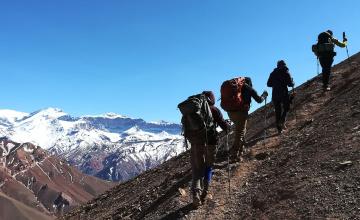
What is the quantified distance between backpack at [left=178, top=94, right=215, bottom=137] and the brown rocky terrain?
2421 mm

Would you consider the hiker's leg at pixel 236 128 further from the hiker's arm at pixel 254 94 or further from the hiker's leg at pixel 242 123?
the hiker's arm at pixel 254 94

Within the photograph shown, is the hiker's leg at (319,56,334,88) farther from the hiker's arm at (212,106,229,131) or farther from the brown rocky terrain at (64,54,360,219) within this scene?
the hiker's arm at (212,106,229,131)

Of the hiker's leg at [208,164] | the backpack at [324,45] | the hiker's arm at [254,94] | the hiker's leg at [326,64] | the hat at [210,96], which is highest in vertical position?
the backpack at [324,45]

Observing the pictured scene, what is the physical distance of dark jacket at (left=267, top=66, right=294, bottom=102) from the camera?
75.2 ft

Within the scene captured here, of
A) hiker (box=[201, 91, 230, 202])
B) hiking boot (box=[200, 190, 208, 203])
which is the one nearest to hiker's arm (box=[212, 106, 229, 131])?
hiker (box=[201, 91, 230, 202])

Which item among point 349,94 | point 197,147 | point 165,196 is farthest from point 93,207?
point 349,94

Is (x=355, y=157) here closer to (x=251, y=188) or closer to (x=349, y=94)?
(x=251, y=188)

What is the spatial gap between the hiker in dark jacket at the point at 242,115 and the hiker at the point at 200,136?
278 cm

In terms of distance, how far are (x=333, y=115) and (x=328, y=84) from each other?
820cm

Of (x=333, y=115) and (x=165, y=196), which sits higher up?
(x=333, y=115)

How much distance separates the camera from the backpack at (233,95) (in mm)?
19031

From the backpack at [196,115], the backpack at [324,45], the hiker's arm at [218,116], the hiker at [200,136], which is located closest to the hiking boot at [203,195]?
the hiker at [200,136]

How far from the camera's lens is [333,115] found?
22016 millimetres

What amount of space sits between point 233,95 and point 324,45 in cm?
1092
